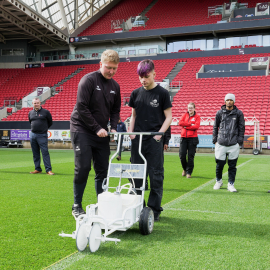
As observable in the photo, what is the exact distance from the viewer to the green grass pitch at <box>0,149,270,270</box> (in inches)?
104

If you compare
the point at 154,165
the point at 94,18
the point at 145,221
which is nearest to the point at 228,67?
the point at 94,18

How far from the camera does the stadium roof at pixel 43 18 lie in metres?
27.0

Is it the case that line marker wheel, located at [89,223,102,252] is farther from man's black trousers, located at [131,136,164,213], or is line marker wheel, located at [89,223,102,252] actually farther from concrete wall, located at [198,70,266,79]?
concrete wall, located at [198,70,266,79]

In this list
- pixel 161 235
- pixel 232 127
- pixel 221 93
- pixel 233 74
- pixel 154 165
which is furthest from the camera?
pixel 233 74

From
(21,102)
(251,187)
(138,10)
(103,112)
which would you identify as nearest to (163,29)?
(138,10)

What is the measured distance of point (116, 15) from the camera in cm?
3778

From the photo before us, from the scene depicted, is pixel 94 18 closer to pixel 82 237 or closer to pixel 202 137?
pixel 202 137

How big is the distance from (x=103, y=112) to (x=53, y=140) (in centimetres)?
1969

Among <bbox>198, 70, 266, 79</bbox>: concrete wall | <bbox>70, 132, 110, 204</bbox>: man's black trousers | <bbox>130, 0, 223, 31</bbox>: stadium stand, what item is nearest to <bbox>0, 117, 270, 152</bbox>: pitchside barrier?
<bbox>198, 70, 266, 79</bbox>: concrete wall

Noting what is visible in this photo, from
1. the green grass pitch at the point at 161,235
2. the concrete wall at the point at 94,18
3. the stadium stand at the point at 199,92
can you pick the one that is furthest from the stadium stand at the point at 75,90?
the green grass pitch at the point at 161,235

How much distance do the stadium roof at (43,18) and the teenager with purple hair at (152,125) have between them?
24388mm

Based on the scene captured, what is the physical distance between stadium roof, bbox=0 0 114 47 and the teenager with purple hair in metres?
A: 24.4

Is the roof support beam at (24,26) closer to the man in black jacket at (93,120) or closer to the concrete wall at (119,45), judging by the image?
the concrete wall at (119,45)

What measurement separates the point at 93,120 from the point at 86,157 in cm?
45
